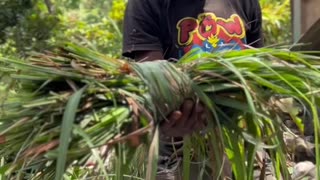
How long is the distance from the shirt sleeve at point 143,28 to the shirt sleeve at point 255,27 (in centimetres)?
36

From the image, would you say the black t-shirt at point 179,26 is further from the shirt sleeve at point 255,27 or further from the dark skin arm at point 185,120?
the dark skin arm at point 185,120

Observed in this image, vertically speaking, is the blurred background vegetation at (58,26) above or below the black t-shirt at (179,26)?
below

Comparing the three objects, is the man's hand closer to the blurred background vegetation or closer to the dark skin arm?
the dark skin arm

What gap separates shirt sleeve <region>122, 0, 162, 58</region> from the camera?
8.41 ft

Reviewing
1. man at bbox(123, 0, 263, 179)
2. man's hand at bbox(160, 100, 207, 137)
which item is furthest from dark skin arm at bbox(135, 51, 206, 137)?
man at bbox(123, 0, 263, 179)

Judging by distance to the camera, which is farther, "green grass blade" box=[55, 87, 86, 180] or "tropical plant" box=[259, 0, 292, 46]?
"tropical plant" box=[259, 0, 292, 46]

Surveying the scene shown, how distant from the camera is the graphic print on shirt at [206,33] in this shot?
253 centimetres

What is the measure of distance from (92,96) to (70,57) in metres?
0.13

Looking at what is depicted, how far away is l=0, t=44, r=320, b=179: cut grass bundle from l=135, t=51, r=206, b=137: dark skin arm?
0.8 inches

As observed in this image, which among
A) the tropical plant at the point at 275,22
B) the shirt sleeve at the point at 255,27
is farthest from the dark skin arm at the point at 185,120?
the tropical plant at the point at 275,22

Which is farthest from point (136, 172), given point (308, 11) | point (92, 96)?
point (308, 11)

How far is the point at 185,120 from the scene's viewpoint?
1889 millimetres

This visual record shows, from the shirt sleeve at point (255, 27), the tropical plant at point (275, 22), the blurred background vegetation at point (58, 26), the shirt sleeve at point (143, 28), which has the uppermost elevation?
the shirt sleeve at point (143, 28)

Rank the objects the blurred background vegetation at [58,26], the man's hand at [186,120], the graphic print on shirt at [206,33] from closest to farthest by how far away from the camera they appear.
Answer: the man's hand at [186,120], the graphic print on shirt at [206,33], the blurred background vegetation at [58,26]
